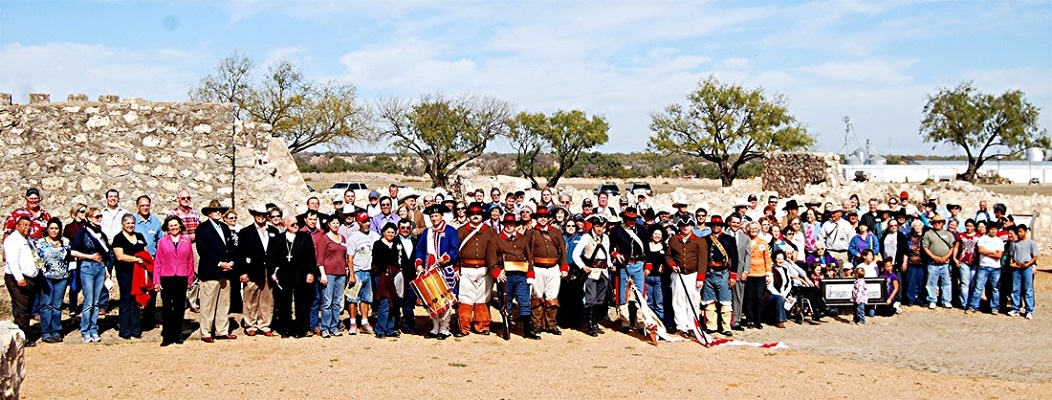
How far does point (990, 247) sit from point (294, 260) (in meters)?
9.41

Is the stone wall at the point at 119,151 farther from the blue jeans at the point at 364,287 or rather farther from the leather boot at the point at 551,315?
the leather boot at the point at 551,315

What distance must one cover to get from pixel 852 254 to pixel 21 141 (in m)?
11.6

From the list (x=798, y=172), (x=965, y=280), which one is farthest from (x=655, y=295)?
(x=798, y=172)

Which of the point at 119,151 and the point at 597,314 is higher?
the point at 119,151

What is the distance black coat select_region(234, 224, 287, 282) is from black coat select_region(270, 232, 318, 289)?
0.08 feet

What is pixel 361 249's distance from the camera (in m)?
10.2

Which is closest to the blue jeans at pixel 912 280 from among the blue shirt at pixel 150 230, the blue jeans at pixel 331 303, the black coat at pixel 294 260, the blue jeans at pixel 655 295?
the blue jeans at pixel 655 295

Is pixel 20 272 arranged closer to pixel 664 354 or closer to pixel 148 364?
pixel 148 364

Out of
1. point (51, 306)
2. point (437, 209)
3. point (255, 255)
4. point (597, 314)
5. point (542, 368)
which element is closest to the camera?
point (542, 368)

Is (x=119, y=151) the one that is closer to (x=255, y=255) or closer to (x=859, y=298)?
(x=255, y=255)

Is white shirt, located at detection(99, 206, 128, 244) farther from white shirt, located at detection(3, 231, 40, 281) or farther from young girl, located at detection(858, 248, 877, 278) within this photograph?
young girl, located at detection(858, 248, 877, 278)

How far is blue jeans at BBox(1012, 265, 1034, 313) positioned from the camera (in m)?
12.7

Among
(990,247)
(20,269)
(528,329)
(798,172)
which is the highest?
(798,172)

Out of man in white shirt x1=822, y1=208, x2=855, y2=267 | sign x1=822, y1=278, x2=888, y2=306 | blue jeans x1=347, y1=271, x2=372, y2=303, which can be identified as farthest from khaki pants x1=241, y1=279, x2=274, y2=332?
man in white shirt x1=822, y1=208, x2=855, y2=267
